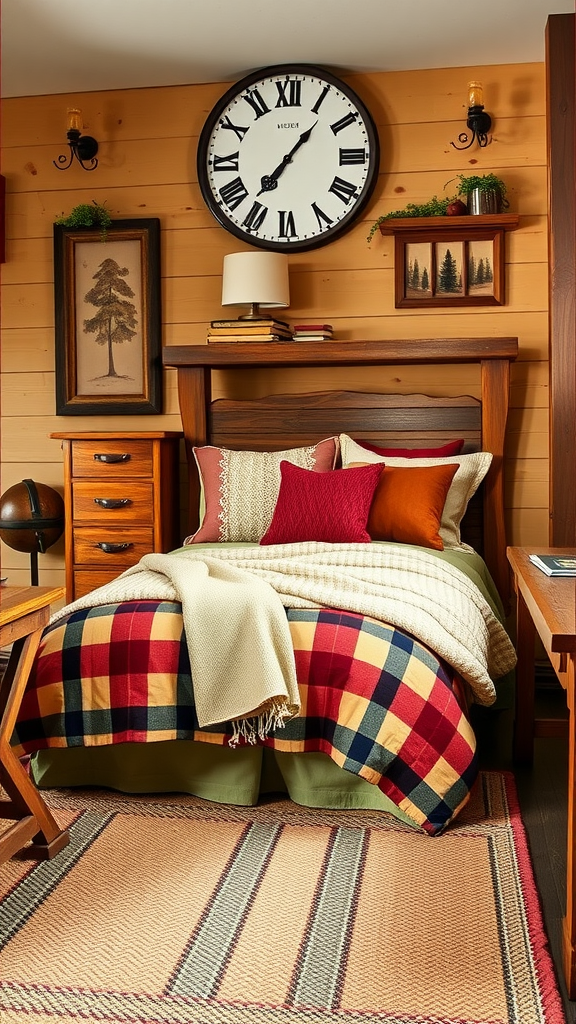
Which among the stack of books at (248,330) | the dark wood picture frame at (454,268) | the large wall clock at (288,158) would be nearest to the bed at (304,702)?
the stack of books at (248,330)

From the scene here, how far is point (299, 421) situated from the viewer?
418 cm

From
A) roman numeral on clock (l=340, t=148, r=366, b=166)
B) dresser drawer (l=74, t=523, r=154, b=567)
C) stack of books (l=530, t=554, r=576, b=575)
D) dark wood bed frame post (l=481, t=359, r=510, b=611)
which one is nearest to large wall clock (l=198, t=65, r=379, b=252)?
roman numeral on clock (l=340, t=148, r=366, b=166)

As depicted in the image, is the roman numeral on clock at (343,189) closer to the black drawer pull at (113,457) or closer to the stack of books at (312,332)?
the stack of books at (312,332)

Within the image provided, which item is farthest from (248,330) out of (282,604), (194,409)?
(282,604)

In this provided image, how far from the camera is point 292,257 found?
425 cm

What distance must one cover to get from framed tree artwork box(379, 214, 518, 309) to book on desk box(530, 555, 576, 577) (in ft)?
5.73

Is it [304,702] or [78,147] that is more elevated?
[78,147]

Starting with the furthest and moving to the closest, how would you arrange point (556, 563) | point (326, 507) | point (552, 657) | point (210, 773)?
point (326, 507) < point (210, 773) < point (556, 563) < point (552, 657)

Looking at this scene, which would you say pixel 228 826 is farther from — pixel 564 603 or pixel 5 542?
pixel 5 542

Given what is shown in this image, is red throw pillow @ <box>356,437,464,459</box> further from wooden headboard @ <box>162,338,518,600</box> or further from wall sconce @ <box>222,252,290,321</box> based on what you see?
wall sconce @ <box>222,252,290,321</box>

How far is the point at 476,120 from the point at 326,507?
1.74 meters

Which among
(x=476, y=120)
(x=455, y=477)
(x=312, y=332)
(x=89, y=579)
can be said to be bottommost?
(x=89, y=579)

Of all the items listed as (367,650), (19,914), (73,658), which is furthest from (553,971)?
(73,658)

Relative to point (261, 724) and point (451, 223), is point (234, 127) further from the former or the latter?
point (261, 724)
